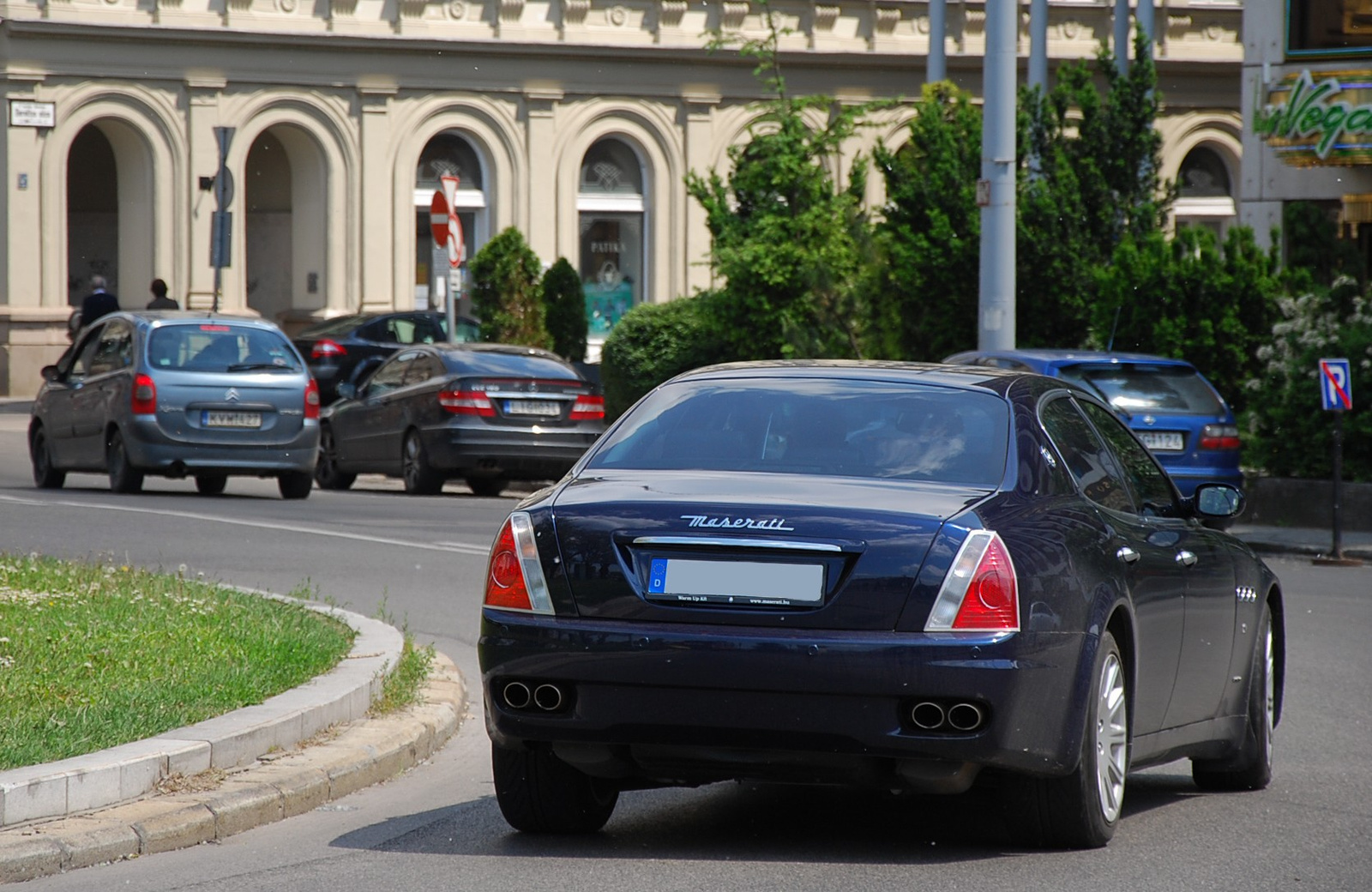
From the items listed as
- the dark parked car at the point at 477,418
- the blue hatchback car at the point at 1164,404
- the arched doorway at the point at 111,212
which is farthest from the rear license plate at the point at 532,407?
the arched doorway at the point at 111,212

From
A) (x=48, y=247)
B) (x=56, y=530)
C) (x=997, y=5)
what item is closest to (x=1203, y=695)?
(x=56, y=530)

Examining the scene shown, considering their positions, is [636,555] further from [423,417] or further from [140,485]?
[423,417]

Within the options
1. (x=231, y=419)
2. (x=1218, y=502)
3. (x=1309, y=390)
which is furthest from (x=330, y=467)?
(x=1218, y=502)

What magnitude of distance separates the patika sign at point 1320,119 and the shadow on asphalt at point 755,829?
62.8 feet

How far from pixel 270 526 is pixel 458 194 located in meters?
24.2

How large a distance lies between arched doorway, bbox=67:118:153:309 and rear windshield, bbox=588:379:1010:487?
106 feet

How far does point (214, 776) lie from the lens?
271 inches

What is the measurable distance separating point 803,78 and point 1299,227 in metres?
18.0

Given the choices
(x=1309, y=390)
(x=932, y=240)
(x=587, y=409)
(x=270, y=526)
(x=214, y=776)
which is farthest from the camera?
(x=932, y=240)

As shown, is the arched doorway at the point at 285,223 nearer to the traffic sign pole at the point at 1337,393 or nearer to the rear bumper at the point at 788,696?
the traffic sign pole at the point at 1337,393

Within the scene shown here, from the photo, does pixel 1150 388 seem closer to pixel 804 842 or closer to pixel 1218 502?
pixel 1218 502

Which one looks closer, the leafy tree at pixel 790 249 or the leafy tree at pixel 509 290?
the leafy tree at pixel 790 249

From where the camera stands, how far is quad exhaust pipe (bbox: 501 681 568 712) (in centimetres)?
599

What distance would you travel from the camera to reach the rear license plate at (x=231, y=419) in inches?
758
